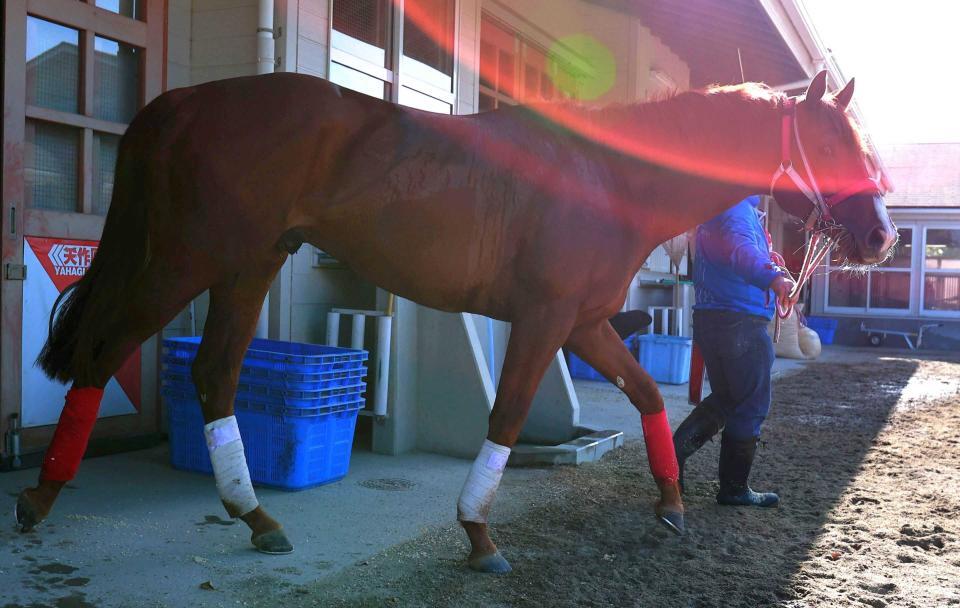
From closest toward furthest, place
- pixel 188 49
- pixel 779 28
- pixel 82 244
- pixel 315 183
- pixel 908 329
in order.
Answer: pixel 315 183 → pixel 82 244 → pixel 188 49 → pixel 779 28 → pixel 908 329

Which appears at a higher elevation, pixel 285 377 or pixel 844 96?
pixel 844 96

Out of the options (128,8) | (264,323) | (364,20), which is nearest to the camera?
(128,8)

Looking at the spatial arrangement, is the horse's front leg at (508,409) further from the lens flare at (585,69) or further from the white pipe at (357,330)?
the lens flare at (585,69)

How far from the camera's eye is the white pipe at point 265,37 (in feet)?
14.2

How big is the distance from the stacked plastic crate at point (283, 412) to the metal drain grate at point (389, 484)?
0.50 feet

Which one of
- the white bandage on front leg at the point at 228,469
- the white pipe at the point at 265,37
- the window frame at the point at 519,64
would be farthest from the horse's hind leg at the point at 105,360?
the window frame at the point at 519,64

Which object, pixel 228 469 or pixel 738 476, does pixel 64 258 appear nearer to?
pixel 228 469

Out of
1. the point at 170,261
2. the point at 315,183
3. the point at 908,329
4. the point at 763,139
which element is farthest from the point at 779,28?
the point at 908,329

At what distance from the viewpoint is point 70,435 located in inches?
111

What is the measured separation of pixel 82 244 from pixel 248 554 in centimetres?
218

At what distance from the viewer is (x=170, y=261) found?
274 cm

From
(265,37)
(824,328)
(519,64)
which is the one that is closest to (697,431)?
(265,37)

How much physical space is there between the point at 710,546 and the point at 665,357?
5.62 meters

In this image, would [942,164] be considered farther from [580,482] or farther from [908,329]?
[580,482]
